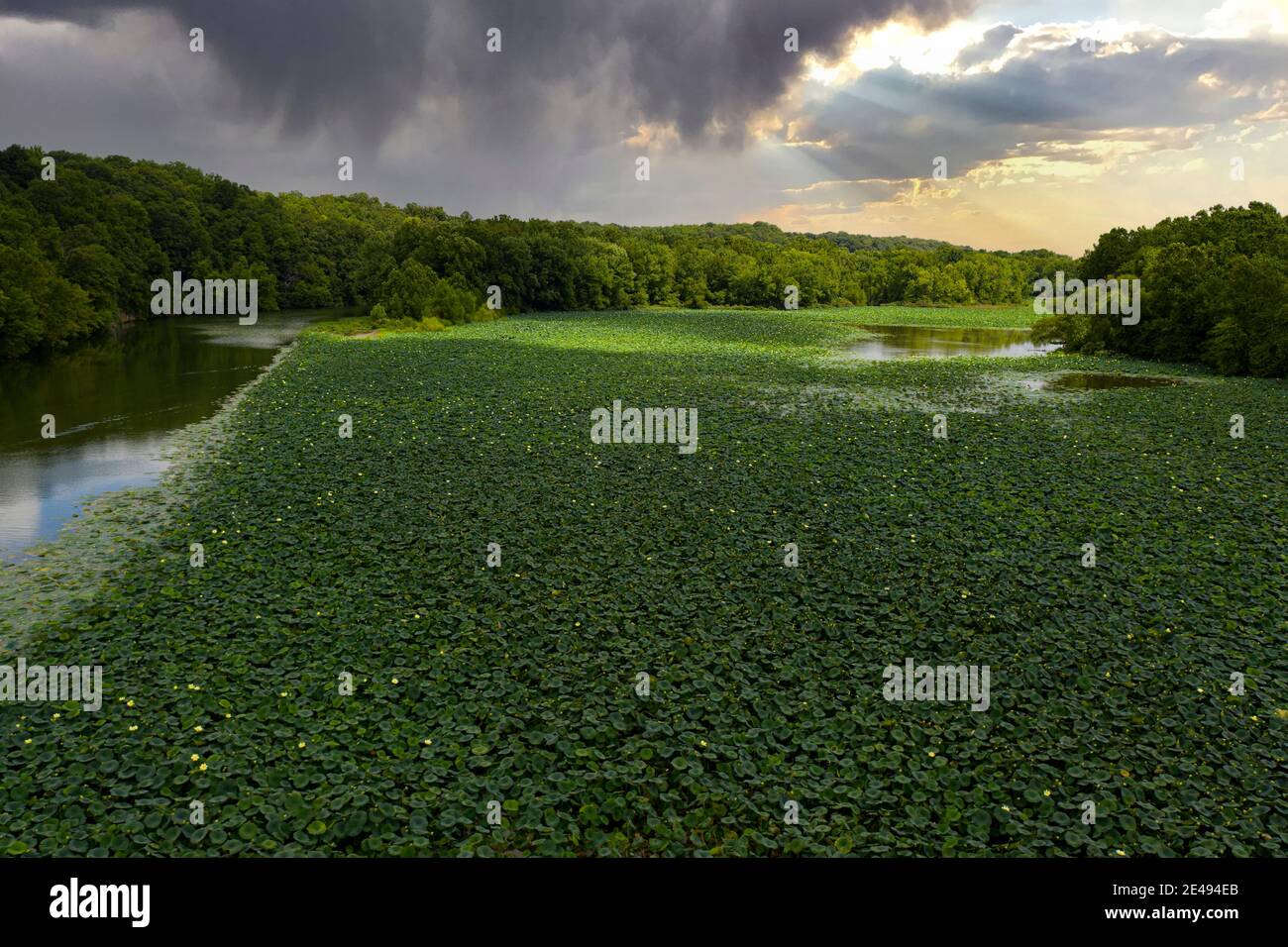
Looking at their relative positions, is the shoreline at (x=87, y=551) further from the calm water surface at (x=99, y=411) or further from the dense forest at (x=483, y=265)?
the dense forest at (x=483, y=265)

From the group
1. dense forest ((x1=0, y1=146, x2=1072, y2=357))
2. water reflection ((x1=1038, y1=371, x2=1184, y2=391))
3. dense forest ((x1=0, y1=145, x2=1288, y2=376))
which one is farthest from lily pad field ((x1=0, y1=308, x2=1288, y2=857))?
dense forest ((x1=0, y1=146, x2=1072, y2=357))

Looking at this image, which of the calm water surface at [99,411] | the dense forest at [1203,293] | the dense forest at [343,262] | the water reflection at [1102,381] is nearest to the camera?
the calm water surface at [99,411]

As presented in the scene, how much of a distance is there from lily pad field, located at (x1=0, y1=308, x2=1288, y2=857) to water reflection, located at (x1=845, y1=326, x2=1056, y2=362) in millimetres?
31610

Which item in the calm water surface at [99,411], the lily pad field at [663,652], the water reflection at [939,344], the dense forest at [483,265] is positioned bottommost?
the lily pad field at [663,652]

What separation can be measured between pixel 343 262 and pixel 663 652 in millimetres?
121526

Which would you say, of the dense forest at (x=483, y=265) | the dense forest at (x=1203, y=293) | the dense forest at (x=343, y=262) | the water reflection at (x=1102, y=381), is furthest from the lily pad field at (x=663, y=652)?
the dense forest at (x=343, y=262)

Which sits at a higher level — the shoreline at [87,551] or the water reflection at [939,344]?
the water reflection at [939,344]

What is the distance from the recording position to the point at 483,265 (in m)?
92.1

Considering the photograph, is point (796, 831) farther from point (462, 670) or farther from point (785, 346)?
point (785, 346)

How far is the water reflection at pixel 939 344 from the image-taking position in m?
53.6

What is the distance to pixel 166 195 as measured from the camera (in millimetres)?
103750

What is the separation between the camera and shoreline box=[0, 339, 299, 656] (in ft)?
38.7

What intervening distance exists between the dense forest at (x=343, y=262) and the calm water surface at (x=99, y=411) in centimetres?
540

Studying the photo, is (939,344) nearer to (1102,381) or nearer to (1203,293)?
(1203,293)
